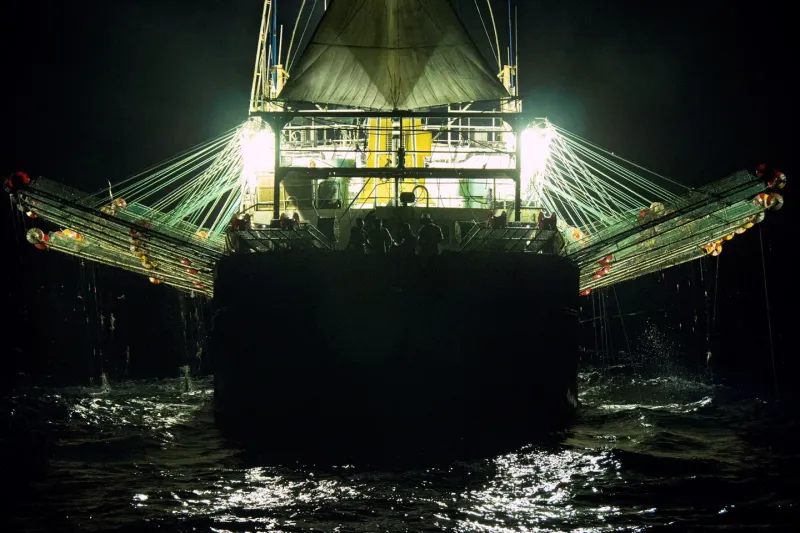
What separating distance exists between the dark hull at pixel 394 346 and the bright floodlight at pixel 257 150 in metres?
8.00

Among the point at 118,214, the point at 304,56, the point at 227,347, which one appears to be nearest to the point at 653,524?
the point at 227,347

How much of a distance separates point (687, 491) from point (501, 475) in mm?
3216

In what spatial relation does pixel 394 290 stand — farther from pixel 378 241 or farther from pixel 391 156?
pixel 391 156

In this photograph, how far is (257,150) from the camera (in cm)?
2989

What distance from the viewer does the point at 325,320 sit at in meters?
21.1

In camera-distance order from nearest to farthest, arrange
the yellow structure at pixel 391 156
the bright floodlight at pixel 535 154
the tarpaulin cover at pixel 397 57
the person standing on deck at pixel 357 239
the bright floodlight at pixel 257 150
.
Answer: the person standing on deck at pixel 357 239 → the yellow structure at pixel 391 156 → the bright floodlight at pixel 535 154 → the bright floodlight at pixel 257 150 → the tarpaulin cover at pixel 397 57

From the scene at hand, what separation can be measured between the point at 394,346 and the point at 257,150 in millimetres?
11655

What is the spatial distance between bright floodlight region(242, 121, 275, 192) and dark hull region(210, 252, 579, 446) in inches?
315

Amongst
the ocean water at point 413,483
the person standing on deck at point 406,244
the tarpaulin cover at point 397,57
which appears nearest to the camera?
the ocean water at point 413,483

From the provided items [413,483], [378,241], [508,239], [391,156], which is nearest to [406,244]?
[378,241]

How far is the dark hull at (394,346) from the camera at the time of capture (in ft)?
67.9

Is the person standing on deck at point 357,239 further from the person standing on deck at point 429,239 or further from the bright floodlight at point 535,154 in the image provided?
the bright floodlight at point 535,154

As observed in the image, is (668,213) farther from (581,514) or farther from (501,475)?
(581,514)

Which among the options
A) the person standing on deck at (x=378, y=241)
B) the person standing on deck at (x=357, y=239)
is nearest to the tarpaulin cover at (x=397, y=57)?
the person standing on deck at (x=357, y=239)
